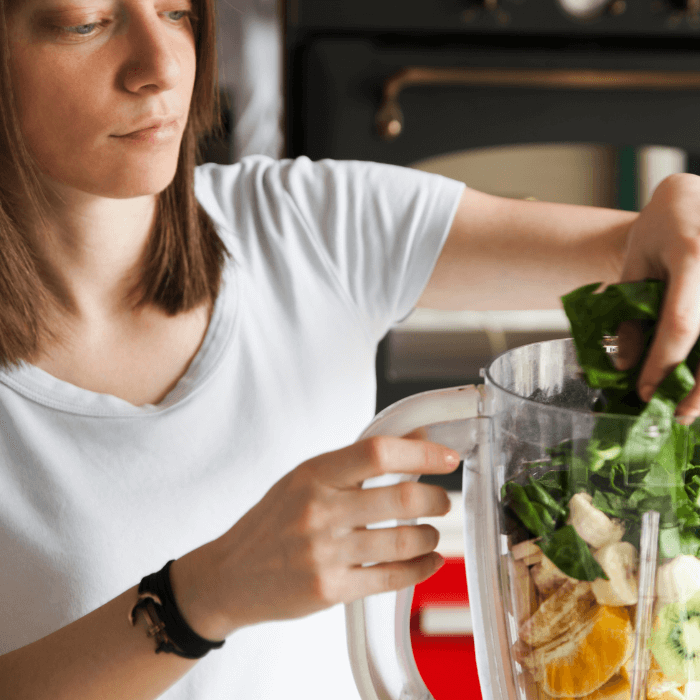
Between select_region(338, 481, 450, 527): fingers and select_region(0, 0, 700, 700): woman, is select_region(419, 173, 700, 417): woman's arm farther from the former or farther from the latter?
select_region(338, 481, 450, 527): fingers

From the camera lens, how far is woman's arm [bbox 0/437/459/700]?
0.32m

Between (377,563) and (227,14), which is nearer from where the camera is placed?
(377,563)

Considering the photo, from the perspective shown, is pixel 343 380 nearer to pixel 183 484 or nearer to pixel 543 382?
pixel 183 484

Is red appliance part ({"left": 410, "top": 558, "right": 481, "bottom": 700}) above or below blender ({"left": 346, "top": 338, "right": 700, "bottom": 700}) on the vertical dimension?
below

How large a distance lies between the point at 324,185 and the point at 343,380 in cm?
19

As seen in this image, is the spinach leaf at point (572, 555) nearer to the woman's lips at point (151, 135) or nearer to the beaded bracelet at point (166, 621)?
the beaded bracelet at point (166, 621)

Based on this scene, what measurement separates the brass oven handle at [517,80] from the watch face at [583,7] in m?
0.07

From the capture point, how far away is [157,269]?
2.18 feet

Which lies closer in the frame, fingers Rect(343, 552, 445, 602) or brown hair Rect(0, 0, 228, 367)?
fingers Rect(343, 552, 445, 602)

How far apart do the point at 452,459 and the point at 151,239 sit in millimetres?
435

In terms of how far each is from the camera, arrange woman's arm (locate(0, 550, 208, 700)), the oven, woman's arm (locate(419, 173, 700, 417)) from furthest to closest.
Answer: the oven
woman's arm (locate(419, 173, 700, 417))
woman's arm (locate(0, 550, 208, 700))

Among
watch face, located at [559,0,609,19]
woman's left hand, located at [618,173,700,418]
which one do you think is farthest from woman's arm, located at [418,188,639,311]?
watch face, located at [559,0,609,19]

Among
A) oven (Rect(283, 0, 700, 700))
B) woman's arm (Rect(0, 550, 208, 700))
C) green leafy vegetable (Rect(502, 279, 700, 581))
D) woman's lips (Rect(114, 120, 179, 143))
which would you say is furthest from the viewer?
oven (Rect(283, 0, 700, 700))

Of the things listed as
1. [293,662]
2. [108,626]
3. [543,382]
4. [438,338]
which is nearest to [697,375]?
[543,382]
